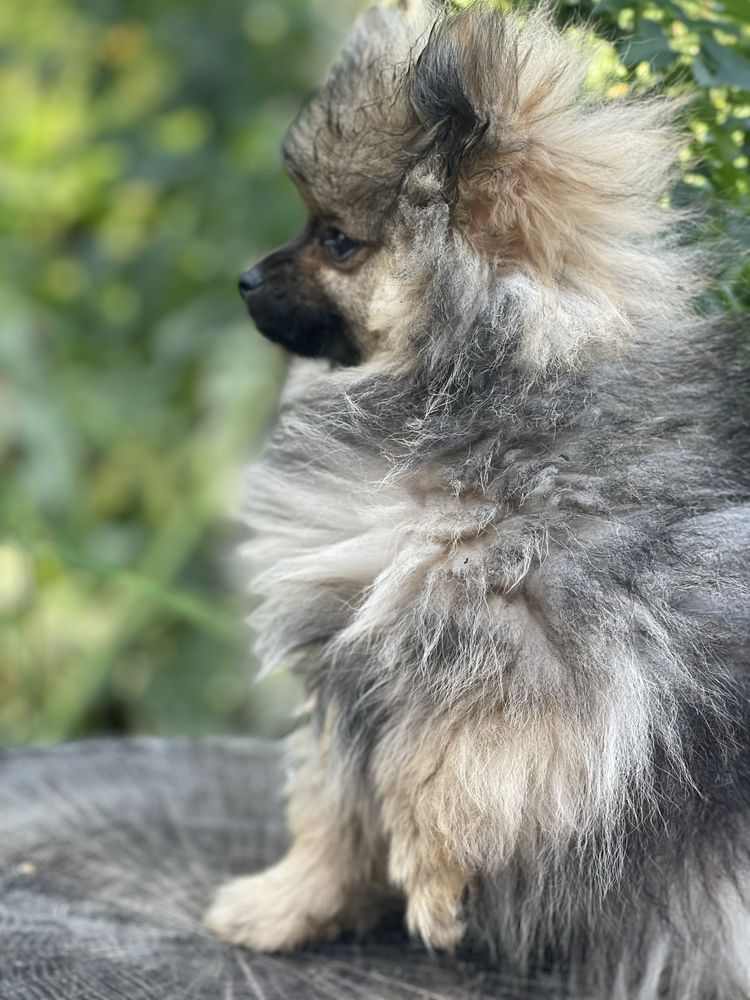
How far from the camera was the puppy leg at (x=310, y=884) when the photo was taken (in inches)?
63.0

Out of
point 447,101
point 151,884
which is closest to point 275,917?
point 151,884

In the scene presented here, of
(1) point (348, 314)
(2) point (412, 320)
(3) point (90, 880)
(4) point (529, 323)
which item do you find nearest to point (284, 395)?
(1) point (348, 314)

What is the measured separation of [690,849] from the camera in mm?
1328

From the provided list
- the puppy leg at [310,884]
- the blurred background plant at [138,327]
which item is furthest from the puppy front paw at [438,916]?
the blurred background plant at [138,327]

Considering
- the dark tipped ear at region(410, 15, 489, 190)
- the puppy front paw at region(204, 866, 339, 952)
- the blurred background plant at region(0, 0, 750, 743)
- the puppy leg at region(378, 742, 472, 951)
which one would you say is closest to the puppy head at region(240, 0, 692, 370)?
the dark tipped ear at region(410, 15, 489, 190)

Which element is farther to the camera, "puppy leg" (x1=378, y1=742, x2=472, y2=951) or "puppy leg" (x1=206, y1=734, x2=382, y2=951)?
"puppy leg" (x1=206, y1=734, x2=382, y2=951)

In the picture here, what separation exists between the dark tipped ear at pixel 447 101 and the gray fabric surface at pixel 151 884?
1.05m

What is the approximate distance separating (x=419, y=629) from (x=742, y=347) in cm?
54

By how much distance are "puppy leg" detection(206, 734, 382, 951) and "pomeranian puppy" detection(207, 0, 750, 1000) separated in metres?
0.01

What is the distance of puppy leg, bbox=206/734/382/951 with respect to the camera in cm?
160

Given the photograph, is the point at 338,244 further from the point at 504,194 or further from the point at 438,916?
the point at 438,916

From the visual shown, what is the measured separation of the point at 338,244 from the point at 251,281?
15cm

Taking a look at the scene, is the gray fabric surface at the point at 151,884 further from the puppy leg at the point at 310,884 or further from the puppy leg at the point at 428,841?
the puppy leg at the point at 428,841

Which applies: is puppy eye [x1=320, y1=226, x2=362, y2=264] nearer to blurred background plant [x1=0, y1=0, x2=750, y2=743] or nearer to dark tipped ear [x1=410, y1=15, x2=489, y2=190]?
dark tipped ear [x1=410, y1=15, x2=489, y2=190]
